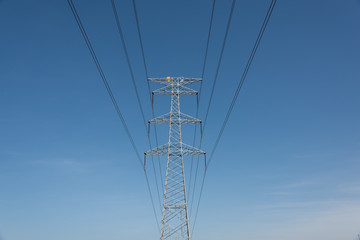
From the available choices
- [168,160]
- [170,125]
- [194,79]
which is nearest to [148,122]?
[170,125]

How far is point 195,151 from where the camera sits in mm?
31828

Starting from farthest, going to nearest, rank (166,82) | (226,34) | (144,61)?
(166,82) < (144,61) < (226,34)

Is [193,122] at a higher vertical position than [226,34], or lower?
higher

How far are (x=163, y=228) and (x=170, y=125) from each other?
11.1 meters

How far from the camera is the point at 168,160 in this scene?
3166 cm

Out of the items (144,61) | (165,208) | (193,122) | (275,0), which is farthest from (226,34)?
(165,208)

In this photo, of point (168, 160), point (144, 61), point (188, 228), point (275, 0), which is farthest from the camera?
point (168, 160)

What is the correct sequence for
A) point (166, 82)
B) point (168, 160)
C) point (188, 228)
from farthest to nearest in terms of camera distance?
point (166, 82) < point (168, 160) < point (188, 228)

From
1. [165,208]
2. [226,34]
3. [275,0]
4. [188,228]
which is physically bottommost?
[188,228]

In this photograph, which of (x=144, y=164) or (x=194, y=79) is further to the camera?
(x=194, y=79)

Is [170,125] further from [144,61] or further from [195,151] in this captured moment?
[144,61]

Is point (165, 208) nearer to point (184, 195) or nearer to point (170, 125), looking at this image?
point (184, 195)

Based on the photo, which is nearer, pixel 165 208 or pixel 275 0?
pixel 275 0

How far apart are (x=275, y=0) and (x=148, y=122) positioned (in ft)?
72.4
